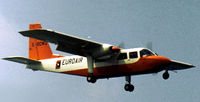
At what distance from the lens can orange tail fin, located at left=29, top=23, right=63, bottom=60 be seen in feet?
141

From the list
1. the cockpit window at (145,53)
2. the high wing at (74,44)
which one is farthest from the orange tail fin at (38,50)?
the cockpit window at (145,53)

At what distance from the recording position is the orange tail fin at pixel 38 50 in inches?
1690

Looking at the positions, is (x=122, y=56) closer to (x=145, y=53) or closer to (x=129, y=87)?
(x=145, y=53)

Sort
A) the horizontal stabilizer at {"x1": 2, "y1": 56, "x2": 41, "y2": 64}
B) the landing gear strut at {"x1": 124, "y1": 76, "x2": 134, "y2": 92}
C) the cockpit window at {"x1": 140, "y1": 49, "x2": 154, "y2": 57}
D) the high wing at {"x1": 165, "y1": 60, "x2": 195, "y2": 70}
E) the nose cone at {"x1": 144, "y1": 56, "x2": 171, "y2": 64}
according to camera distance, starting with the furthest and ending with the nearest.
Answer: the high wing at {"x1": 165, "y1": 60, "x2": 195, "y2": 70}, the landing gear strut at {"x1": 124, "y1": 76, "x2": 134, "y2": 92}, the horizontal stabilizer at {"x1": 2, "y1": 56, "x2": 41, "y2": 64}, the cockpit window at {"x1": 140, "y1": 49, "x2": 154, "y2": 57}, the nose cone at {"x1": 144, "y1": 56, "x2": 171, "y2": 64}

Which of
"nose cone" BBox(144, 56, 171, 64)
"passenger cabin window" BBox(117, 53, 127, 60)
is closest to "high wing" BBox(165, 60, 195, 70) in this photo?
"nose cone" BBox(144, 56, 171, 64)

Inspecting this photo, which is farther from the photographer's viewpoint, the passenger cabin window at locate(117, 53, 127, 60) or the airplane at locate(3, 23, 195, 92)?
the passenger cabin window at locate(117, 53, 127, 60)

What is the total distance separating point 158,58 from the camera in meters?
35.2

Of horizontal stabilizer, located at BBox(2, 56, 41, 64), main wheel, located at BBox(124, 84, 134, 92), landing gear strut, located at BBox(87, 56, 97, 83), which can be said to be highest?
horizontal stabilizer, located at BBox(2, 56, 41, 64)

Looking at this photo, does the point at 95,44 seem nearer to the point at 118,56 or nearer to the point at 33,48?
the point at 118,56

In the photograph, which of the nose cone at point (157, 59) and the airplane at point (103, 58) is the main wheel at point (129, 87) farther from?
the nose cone at point (157, 59)

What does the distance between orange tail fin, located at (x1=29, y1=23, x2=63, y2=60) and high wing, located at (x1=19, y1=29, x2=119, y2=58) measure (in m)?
6.82

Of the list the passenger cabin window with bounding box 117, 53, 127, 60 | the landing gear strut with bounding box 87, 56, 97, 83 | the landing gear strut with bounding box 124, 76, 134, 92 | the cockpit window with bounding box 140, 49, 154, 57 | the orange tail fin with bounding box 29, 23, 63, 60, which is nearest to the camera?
the cockpit window with bounding box 140, 49, 154, 57

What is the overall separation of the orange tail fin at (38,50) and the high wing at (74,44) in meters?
6.82

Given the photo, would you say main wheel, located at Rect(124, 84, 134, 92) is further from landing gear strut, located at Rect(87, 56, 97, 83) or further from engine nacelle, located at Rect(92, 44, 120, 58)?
engine nacelle, located at Rect(92, 44, 120, 58)
